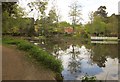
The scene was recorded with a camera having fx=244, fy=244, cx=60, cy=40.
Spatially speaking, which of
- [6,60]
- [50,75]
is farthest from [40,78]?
[6,60]

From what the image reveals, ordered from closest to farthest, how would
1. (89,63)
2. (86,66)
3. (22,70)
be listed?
(22,70) < (86,66) < (89,63)

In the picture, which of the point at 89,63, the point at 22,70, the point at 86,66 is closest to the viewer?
the point at 22,70

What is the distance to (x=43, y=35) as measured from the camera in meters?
34.4

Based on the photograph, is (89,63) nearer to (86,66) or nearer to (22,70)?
(86,66)

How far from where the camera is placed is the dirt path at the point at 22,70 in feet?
23.1

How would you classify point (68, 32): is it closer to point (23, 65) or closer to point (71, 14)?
point (71, 14)

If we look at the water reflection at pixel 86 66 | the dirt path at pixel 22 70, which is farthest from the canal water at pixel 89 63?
the dirt path at pixel 22 70

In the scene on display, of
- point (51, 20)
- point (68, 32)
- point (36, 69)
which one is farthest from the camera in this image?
point (68, 32)

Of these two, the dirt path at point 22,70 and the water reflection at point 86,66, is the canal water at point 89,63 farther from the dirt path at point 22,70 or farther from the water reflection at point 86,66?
the dirt path at point 22,70

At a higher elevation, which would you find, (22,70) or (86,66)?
(22,70)

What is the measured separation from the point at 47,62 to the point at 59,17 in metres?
28.6

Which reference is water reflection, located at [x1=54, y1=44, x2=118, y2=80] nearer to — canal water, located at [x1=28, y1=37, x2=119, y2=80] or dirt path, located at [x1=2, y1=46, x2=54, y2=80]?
canal water, located at [x1=28, y1=37, x2=119, y2=80]

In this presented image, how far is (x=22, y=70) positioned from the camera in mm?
7859

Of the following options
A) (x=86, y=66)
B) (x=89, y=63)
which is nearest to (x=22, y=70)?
Answer: (x=86, y=66)
